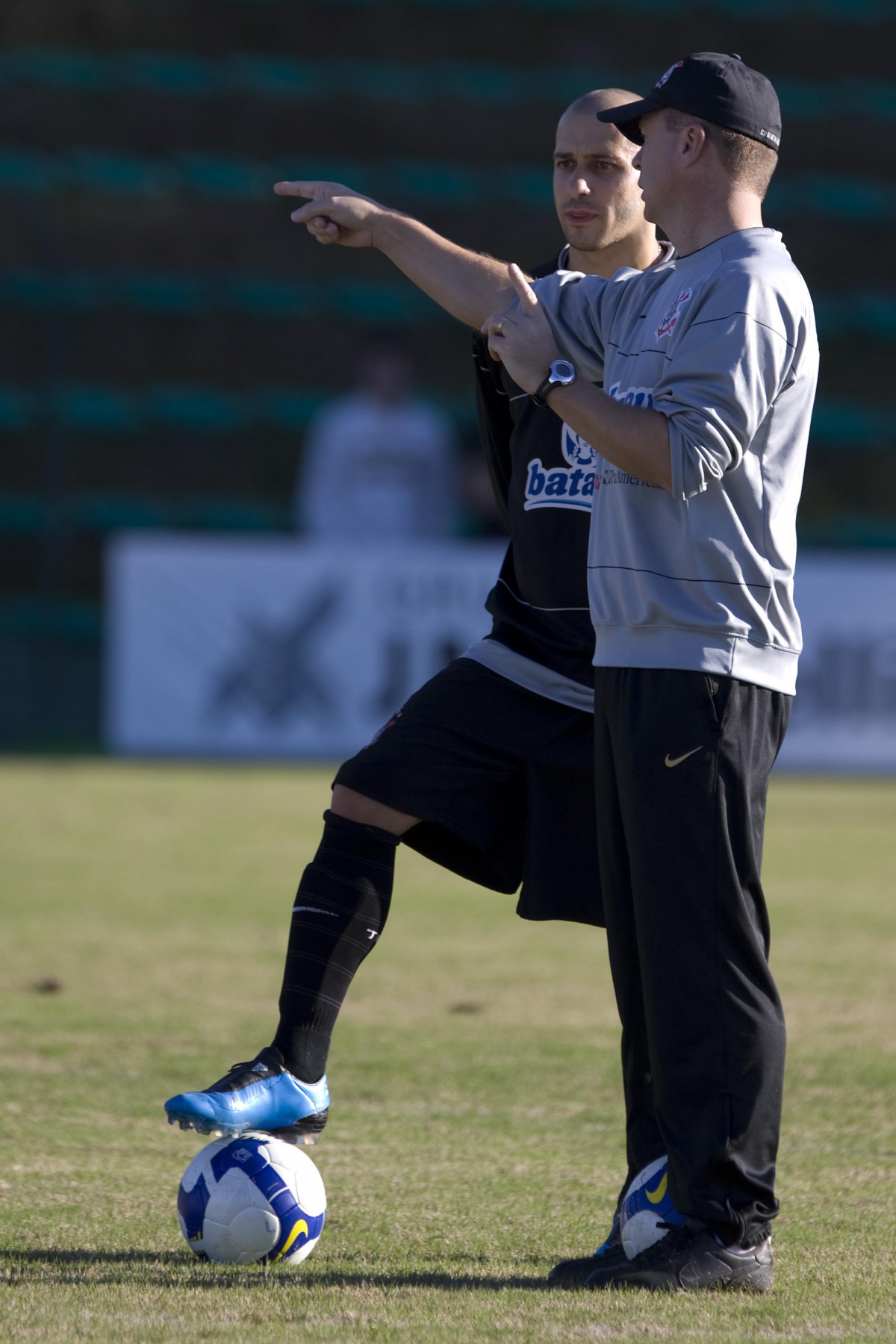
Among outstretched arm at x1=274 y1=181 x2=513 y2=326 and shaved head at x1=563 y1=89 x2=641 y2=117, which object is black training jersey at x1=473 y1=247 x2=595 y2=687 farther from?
shaved head at x1=563 y1=89 x2=641 y2=117

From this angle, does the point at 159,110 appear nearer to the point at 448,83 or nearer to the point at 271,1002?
the point at 448,83

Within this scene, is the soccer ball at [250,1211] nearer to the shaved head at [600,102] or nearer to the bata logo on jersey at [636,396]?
the bata logo on jersey at [636,396]

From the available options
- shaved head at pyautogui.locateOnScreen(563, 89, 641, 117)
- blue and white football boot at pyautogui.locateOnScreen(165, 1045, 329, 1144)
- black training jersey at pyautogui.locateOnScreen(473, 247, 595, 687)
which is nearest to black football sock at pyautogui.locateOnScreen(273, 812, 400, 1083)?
blue and white football boot at pyautogui.locateOnScreen(165, 1045, 329, 1144)

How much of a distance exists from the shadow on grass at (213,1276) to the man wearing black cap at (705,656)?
16 centimetres

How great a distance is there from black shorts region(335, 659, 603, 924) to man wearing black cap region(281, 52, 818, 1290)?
2.27 ft

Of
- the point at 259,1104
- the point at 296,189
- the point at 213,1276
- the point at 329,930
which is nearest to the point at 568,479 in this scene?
the point at 296,189

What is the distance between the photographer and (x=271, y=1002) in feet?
18.9

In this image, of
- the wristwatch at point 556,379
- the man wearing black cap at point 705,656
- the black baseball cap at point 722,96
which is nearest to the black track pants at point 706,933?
the man wearing black cap at point 705,656

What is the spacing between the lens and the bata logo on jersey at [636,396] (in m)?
3.14

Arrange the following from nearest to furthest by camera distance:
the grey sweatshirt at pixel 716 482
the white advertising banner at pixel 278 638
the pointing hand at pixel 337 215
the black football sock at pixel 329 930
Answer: the grey sweatshirt at pixel 716 482 < the black football sock at pixel 329 930 < the pointing hand at pixel 337 215 < the white advertising banner at pixel 278 638

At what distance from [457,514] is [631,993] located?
1137 centimetres

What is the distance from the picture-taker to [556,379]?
3145 millimetres

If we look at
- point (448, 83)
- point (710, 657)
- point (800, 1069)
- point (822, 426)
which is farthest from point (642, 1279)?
point (448, 83)

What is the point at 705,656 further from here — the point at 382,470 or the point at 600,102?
the point at 382,470
